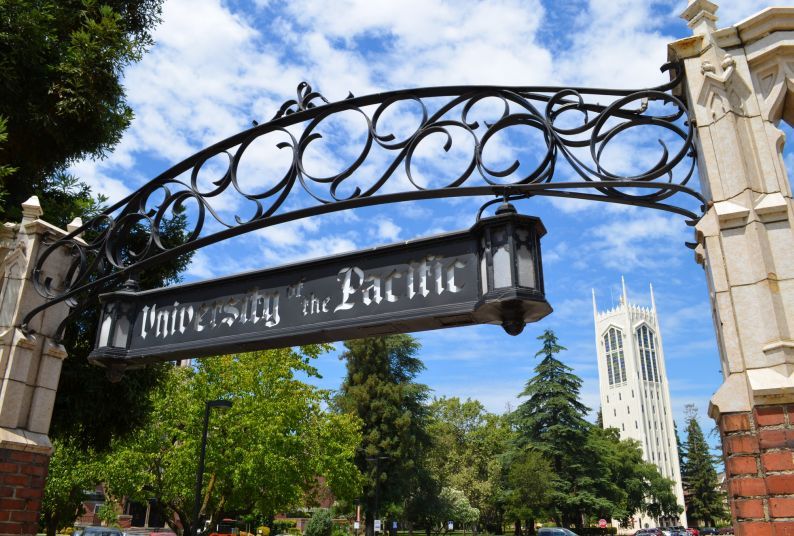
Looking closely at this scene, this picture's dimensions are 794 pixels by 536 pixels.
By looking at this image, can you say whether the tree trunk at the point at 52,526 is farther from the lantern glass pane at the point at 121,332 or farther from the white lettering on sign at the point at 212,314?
the white lettering on sign at the point at 212,314

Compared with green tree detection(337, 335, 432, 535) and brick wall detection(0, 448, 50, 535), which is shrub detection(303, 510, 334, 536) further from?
brick wall detection(0, 448, 50, 535)

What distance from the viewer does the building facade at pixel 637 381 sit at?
109 meters

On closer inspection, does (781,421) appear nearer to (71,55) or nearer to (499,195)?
(499,195)

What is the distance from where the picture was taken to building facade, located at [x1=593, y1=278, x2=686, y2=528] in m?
109

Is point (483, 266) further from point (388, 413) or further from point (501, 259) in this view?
point (388, 413)

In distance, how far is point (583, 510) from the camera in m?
46.8

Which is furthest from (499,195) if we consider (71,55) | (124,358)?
(71,55)

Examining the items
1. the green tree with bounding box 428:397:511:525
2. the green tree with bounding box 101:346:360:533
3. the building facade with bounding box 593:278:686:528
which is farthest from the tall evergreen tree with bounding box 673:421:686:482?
the green tree with bounding box 101:346:360:533

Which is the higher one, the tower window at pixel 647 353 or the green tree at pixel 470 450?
the tower window at pixel 647 353

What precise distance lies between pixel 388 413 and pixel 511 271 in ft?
130

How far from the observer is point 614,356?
388 feet

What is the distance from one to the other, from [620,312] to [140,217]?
123 metres

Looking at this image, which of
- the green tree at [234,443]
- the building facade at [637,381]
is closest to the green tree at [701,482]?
the building facade at [637,381]

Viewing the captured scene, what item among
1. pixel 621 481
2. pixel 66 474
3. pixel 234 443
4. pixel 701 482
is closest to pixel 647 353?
pixel 701 482
